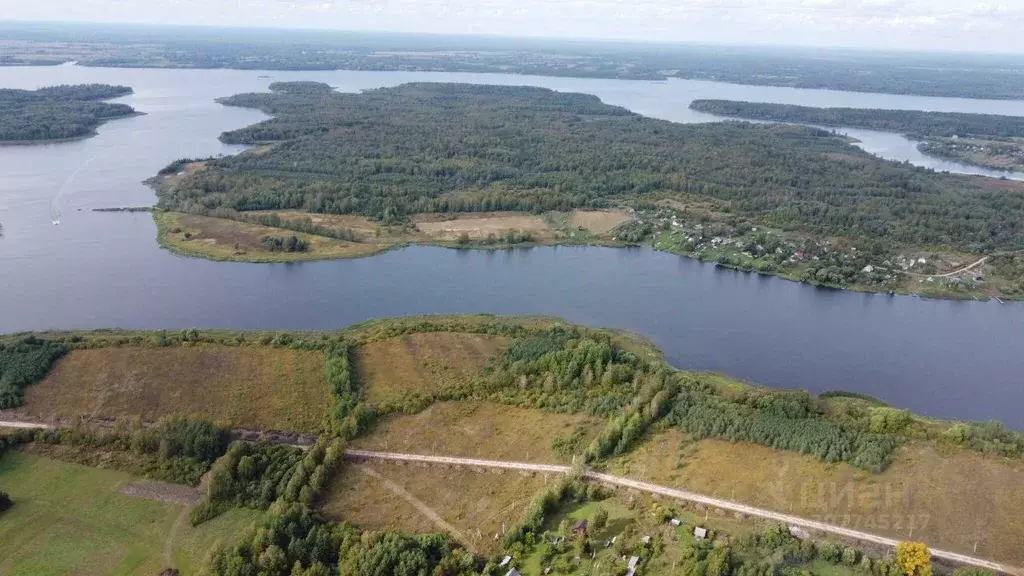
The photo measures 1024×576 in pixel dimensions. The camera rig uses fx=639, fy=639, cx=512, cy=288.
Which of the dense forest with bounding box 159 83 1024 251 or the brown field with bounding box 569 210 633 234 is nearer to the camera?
the brown field with bounding box 569 210 633 234

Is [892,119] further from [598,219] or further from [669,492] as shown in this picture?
[669,492]

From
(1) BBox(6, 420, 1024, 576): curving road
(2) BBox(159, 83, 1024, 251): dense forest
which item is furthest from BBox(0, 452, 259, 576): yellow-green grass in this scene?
(2) BBox(159, 83, 1024, 251): dense forest

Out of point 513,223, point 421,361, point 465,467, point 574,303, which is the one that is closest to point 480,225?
point 513,223

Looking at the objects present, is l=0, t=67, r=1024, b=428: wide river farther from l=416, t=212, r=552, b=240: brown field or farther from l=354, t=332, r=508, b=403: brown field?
l=354, t=332, r=508, b=403: brown field

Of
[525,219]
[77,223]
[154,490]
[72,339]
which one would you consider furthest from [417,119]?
[154,490]

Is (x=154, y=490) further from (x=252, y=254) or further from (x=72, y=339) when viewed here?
(x=252, y=254)

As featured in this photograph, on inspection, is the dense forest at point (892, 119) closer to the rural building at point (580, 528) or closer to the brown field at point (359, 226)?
the brown field at point (359, 226)

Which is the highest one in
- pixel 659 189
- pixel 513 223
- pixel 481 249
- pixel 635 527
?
pixel 659 189
